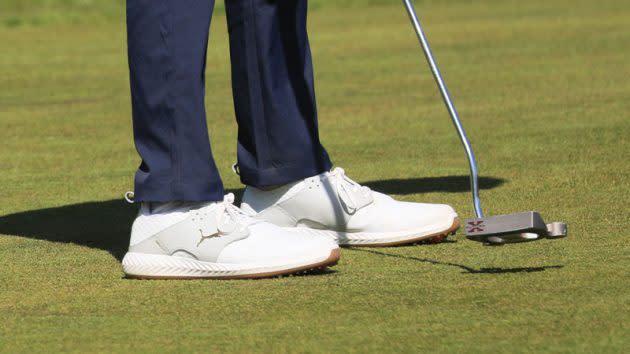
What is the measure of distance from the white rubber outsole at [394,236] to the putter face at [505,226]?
0.24 meters

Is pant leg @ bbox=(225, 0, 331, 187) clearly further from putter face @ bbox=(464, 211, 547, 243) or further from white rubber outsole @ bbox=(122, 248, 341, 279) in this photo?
putter face @ bbox=(464, 211, 547, 243)

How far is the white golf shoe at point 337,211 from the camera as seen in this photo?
317 cm

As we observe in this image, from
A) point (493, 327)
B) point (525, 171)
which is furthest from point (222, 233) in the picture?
point (525, 171)

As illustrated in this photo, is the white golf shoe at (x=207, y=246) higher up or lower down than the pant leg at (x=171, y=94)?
lower down

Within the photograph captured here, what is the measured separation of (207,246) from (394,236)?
489mm

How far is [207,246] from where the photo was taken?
2863 mm

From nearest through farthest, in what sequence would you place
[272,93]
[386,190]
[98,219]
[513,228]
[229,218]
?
[513,228] < [229,218] < [272,93] < [98,219] < [386,190]

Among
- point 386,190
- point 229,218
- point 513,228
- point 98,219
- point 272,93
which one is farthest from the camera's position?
point 386,190

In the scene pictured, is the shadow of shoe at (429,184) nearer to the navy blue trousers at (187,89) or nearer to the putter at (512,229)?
the navy blue trousers at (187,89)

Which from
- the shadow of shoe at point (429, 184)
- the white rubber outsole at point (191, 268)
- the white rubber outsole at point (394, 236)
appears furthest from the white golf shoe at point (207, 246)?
the shadow of shoe at point (429, 184)

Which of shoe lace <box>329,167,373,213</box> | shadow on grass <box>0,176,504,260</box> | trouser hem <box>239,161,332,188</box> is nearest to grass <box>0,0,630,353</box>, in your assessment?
shadow on grass <box>0,176,504,260</box>

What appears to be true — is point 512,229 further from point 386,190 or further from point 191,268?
point 386,190

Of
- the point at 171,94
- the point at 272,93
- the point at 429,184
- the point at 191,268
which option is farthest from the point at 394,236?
the point at 429,184

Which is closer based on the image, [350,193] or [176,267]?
[176,267]
